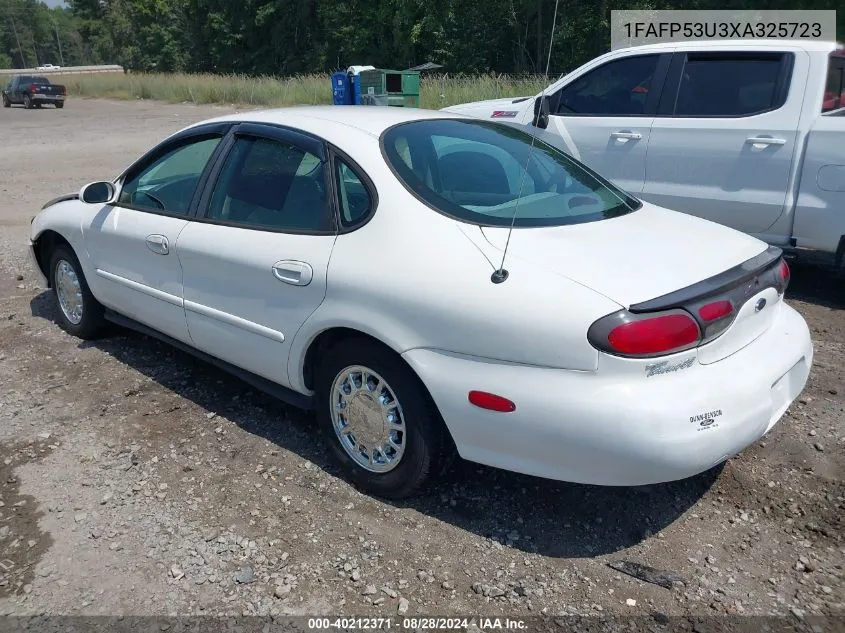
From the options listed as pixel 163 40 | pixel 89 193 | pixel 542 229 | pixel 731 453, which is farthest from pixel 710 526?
pixel 163 40

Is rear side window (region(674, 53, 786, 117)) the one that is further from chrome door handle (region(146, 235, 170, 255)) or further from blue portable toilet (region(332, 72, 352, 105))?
blue portable toilet (region(332, 72, 352, 105))

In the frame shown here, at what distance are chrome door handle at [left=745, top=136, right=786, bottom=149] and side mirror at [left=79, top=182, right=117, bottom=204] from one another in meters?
4.51

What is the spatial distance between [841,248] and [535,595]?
Answer: 13.6ft

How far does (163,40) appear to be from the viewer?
64.2 metres

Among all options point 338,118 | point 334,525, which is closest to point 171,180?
point 338,118

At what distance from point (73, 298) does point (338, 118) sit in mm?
2600

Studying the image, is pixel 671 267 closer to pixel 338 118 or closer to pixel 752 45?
pixel 338 118

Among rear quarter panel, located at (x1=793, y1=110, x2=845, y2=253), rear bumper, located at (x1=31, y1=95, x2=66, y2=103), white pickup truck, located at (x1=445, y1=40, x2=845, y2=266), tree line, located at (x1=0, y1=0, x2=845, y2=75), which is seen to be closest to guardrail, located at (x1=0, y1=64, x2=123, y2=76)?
tree line, located at (x1=0, y1=0, x2=845, y2=75)

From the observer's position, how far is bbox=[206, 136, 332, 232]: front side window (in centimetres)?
350

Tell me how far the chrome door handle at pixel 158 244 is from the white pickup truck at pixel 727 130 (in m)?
2.72

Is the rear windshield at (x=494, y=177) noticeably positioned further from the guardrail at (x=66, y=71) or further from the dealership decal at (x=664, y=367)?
the guardrail at (x=66, y=71)

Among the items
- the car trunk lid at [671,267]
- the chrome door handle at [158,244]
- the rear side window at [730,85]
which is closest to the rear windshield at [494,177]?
the car trunk lid at [671,267]

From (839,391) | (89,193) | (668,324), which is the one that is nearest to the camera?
(668,324)

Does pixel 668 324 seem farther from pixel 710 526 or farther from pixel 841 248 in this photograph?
pixel 841 248
